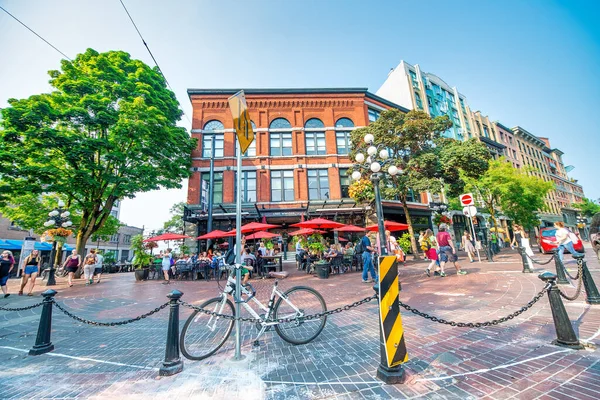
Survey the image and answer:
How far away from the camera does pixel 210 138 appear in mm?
21156

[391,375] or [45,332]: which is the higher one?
[45,332]

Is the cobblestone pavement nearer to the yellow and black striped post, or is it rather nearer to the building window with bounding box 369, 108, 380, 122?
the yellow and black striped post

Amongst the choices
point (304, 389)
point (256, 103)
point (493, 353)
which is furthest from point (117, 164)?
point (493, 353)

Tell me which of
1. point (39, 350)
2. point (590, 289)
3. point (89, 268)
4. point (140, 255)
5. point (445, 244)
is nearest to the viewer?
point (39, 350)

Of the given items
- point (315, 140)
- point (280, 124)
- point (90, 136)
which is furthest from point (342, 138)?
point (90, 136)

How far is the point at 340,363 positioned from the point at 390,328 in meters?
0.85

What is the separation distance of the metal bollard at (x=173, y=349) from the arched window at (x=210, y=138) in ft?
64.1

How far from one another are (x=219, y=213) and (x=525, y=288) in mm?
17851

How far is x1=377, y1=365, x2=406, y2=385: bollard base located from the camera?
2473mm

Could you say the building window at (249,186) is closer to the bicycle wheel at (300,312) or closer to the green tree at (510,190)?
the bicycle wheel at (300,312)

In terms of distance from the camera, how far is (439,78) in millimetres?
33750

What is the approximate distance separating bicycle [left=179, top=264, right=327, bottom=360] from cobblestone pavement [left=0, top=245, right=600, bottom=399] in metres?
0.17

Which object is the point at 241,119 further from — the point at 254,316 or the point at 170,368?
the point at 170,368

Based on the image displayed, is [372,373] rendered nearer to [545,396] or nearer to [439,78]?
[545,396]
